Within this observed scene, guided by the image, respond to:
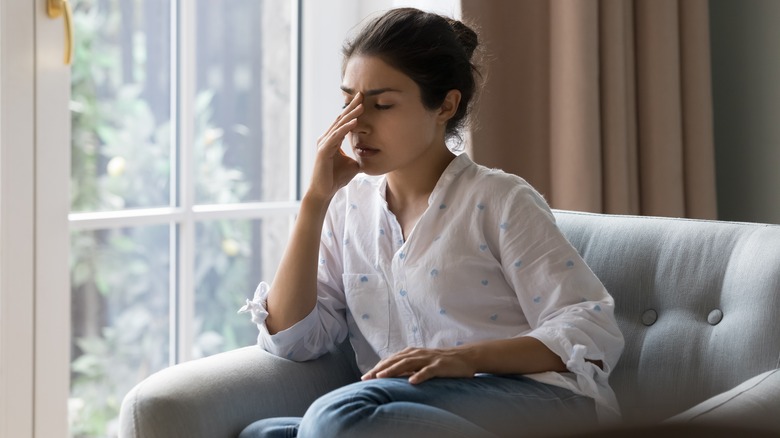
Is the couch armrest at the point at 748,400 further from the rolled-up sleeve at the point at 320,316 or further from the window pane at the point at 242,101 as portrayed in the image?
the window pane at the point at 242,101

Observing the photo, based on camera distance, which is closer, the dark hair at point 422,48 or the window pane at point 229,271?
the dark hair at point 422,48

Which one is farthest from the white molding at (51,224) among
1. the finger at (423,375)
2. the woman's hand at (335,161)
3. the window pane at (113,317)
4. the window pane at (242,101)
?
the finger at (423,375)

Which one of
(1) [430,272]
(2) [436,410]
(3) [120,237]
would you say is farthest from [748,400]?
(3) [120,237]

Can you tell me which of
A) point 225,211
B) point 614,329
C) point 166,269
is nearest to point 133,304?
point 166,269

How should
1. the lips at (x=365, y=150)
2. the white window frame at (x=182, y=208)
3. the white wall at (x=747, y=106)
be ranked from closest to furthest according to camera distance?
the lips at (x=365, y=150) → the white window frame at (x=182, y=208) → the white wall at (x=747, y=106)

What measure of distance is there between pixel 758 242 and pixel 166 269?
139 centimetres

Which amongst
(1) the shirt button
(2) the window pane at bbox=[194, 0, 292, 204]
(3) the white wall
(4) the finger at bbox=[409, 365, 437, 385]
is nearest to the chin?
(4) the finger at bbox=[409, 365, 437, 385]

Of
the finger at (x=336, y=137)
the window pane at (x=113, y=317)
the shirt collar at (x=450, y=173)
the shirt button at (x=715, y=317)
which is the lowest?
the window pane at (x=113, y=317)

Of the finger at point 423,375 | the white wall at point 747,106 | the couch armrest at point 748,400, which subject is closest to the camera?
the couch armrest at point 748,400

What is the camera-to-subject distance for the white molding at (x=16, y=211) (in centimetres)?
176

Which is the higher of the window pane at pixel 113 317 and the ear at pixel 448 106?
the ear at pixel 448 106

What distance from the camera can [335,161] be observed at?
1.67 meters

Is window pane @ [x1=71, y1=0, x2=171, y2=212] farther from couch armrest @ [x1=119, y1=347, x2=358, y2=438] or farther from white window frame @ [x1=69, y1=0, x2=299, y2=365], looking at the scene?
couch armrest @ [x1=119, y1=347, x2=358, y2=438]

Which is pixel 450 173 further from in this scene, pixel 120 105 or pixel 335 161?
pixel 120 105
